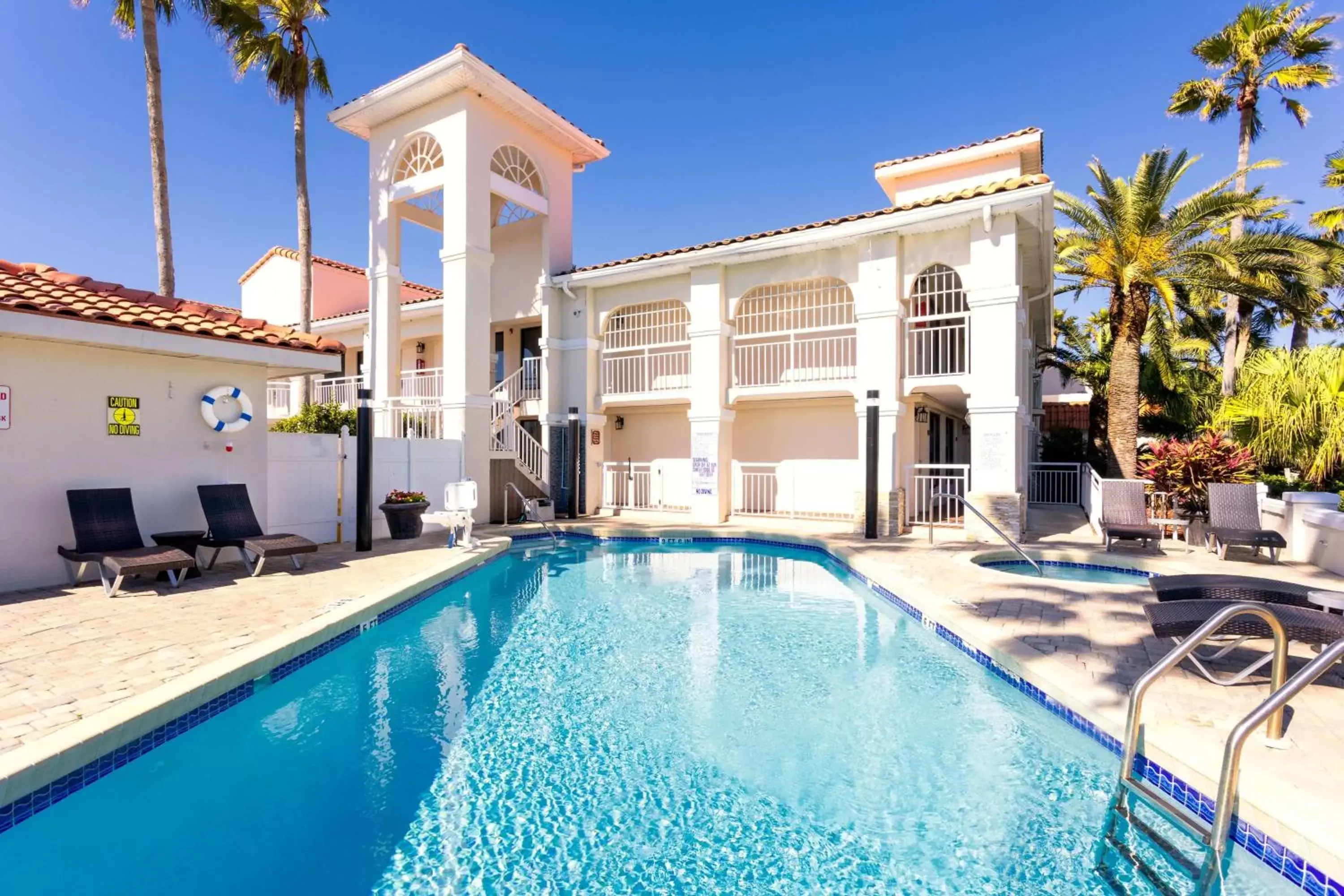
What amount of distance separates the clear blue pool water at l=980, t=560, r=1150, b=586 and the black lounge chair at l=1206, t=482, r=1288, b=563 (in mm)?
1475

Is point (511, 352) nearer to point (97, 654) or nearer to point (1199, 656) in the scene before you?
point (97, 654)

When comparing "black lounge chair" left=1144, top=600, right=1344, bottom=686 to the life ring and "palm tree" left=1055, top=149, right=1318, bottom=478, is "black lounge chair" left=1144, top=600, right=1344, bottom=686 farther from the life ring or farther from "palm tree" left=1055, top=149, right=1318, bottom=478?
"palm tree" left=1055, top=149, right=1318, bottom=478

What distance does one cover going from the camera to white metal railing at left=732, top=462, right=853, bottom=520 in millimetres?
15695

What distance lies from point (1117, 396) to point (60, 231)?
28016 mm

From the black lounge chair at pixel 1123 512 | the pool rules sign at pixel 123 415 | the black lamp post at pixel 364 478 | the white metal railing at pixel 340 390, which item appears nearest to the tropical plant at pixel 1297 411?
the black lounge chair at pixel 1123 512

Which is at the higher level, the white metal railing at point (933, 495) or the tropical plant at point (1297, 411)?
the tropical plant at point (1297, 411)

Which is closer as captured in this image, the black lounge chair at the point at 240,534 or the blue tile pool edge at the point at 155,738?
the blue tile pool edge at the point at 155,738

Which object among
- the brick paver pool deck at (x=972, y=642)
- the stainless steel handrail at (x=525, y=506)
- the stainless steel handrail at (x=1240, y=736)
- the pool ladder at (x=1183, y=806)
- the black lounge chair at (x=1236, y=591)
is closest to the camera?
the stainless steel handrail at (x=1240, y=736)

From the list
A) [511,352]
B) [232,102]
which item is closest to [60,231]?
[232,102]

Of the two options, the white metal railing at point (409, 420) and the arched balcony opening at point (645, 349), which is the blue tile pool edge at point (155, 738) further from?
the arched balcony opening at point (645, 349)

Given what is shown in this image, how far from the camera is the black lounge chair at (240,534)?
8.30 m

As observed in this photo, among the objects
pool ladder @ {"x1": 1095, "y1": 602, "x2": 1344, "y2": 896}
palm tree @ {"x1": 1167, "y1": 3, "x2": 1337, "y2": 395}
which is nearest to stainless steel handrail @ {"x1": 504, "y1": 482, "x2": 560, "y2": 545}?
pool ladder @ {"x1": 1095, "y1": 602, "x2": 1344, "y2": 896}

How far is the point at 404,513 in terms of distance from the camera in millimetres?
11867

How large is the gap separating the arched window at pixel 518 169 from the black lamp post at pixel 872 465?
10411mm
